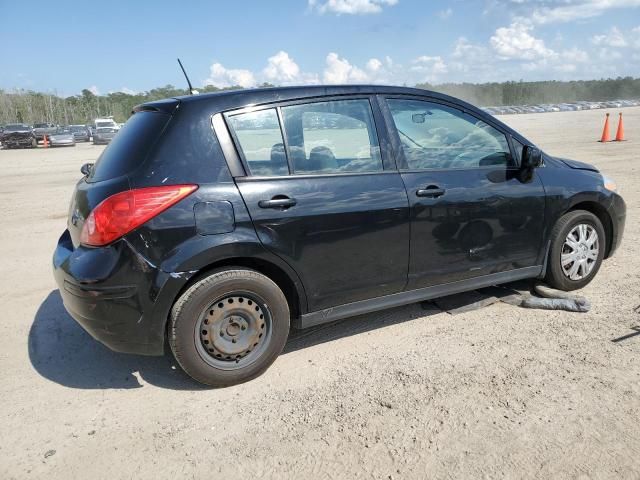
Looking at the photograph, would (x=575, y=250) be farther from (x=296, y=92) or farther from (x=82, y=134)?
(x=82, y=134)

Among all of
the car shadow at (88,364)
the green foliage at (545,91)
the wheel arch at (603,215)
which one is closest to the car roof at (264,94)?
the car shadow at (88,364)

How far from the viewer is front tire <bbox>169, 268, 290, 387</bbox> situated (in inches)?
117

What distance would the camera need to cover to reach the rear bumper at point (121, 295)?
2814mm

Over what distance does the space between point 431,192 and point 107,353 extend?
103 inches

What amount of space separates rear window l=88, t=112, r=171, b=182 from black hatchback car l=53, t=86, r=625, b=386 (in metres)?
0.02

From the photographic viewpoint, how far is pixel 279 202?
10.1 feet

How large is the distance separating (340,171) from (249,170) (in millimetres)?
641

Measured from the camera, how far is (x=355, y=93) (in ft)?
11.6

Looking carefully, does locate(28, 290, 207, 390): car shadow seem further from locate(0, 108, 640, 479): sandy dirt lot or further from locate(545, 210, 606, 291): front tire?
locate(545, 210, 606, 291): front tire

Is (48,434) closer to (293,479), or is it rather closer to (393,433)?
(293,479)

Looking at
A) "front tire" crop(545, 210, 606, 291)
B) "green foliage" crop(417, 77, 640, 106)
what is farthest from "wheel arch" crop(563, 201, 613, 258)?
"green foliage" crop(417, 77, 640, 106)

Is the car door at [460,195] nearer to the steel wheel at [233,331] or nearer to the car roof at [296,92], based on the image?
the car roof at [296,92]

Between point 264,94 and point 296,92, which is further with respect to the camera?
point 296,92

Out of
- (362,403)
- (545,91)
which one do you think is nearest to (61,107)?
(545,91)
